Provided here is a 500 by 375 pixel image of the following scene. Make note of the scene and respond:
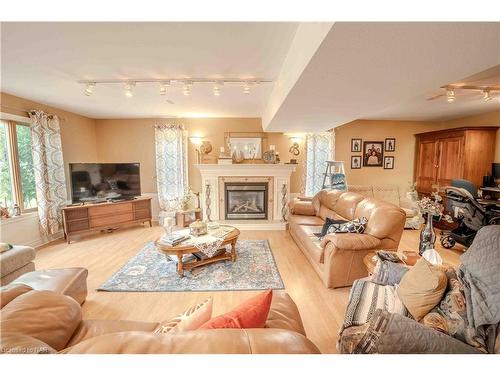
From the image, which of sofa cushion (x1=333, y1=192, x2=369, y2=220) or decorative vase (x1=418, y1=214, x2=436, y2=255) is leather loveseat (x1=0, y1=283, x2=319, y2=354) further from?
sofa cushion (x1=333, y1=192, x2=369, y2=220)

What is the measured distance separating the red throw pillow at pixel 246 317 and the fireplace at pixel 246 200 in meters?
3.78

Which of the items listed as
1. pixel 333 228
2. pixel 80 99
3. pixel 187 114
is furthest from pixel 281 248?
pixel 80 99

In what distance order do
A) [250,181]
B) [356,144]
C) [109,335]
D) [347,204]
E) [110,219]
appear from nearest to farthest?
[109,335], [347,204], [110,219], [250,181], [356,144]

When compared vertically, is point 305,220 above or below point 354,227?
below

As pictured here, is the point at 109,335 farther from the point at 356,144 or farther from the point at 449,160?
the point at 449,160

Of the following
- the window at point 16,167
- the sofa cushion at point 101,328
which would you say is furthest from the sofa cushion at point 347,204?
the window at point 16,167

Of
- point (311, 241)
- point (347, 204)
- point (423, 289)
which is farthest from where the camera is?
point (347, 204)

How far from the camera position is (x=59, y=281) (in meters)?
1.79

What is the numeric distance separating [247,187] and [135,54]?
317 centimetres

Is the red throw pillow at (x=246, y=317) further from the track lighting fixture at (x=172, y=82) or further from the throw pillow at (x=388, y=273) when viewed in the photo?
the track lighting fixture at (x=172, y=82)

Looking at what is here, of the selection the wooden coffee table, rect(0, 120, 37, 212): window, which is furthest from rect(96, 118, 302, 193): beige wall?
the wooden coffee table

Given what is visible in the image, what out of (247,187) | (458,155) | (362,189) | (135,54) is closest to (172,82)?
(135,54)

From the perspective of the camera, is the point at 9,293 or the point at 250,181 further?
the point at 250,181
